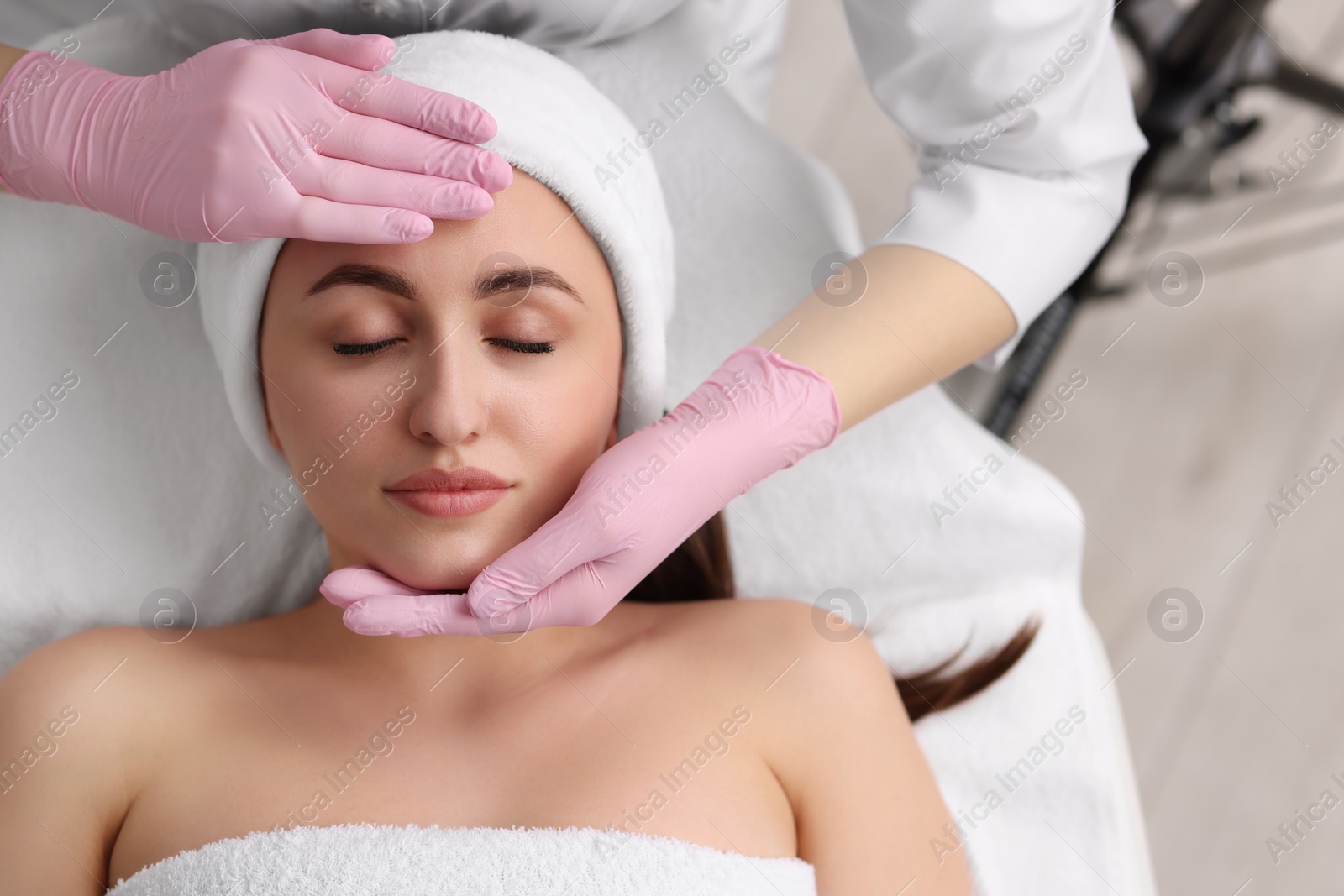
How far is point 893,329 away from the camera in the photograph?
1.16m

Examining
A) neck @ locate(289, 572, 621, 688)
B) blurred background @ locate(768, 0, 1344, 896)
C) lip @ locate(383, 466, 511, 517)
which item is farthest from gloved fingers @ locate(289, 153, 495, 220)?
blurred background @ locate(768, 0, 1344, 896)

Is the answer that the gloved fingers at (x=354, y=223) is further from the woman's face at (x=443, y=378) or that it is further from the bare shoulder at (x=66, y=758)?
the bare shoulder at (x=66, y=758)

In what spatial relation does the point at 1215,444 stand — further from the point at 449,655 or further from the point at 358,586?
the point at 358,586

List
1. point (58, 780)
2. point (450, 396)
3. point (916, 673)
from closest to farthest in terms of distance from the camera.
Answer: point (450, 396)
point (58, 780)
point (916, 673)

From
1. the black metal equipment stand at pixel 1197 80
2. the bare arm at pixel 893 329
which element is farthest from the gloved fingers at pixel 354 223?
the black metal equipment stand at pixel 1197 80

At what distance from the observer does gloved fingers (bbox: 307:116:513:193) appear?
95 centimetres

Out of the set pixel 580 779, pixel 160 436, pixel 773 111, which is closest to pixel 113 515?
pixel 160 436

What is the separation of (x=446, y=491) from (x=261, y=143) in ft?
1.29

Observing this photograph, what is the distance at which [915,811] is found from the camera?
42.4 inches

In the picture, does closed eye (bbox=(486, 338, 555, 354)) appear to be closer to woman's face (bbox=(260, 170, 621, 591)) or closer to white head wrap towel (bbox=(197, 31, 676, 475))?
woman's face (bbox=(260, 170, 621, 591))

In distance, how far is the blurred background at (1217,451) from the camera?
72.6 inches

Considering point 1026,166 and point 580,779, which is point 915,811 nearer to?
point 580,779

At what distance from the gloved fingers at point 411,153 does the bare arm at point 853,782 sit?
1.95 ft

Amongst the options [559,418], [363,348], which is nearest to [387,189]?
[363,348]
